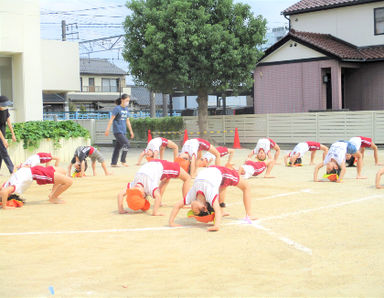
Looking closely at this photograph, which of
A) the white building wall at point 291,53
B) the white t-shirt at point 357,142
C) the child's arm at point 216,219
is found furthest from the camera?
the white building wall at point 291,53

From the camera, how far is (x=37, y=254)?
263 inches

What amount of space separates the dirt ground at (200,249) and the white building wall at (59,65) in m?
16.9

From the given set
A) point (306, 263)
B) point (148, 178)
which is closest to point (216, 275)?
point (306, 263)

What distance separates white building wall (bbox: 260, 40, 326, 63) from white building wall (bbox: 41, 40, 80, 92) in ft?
30.5

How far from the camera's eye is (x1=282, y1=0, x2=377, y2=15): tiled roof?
28.2 metres

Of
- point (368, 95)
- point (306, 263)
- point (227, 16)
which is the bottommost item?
point (306, 263)

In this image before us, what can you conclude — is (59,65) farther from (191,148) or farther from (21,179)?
(21,179)

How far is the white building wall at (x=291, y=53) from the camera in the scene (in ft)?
88.5

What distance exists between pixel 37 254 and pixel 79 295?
178 centimetres

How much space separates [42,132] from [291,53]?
13.9 m

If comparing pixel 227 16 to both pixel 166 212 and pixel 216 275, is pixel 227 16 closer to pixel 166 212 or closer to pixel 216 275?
pixel 166 212

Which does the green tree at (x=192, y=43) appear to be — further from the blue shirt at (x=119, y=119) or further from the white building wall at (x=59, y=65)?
the blue shirt at (x=119, y=119)

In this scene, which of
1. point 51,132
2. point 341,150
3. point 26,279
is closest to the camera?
point 26,279

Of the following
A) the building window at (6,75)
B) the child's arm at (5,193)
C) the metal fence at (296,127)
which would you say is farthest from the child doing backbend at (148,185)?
the metal fence at (296,127)
